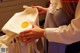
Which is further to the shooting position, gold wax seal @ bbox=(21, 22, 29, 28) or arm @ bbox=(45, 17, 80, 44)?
gold wax seal @ bbox=(21, 22, 29, 28)

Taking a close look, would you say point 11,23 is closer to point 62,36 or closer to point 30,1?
point 62,36

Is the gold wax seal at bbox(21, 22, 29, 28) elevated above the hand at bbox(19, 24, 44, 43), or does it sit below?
above

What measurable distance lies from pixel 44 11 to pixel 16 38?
0.35 metres

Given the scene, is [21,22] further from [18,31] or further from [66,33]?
[66,33]

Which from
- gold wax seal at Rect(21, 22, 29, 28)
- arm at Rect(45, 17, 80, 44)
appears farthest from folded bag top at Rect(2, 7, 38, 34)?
arm at Rect(45, 17, 80, 44)

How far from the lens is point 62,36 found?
2.61 ft

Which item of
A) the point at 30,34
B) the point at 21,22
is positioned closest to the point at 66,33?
the point at 30,34

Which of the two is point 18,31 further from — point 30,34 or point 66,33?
point 66,33

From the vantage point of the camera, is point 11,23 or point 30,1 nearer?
point 11,23

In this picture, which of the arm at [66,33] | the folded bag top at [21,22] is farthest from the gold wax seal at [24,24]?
the arm at [66,33]

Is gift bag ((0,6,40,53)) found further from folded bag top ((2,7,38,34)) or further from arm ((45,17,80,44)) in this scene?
arm ((45,17,80,44))

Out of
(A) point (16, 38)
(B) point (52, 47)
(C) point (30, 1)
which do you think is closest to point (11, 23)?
(A) point (16, 38)

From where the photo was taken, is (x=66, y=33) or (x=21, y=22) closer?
(x=66, y=33)

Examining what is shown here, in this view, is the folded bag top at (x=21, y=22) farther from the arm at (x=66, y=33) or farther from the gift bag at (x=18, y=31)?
the arm at (x=66, y=33)
